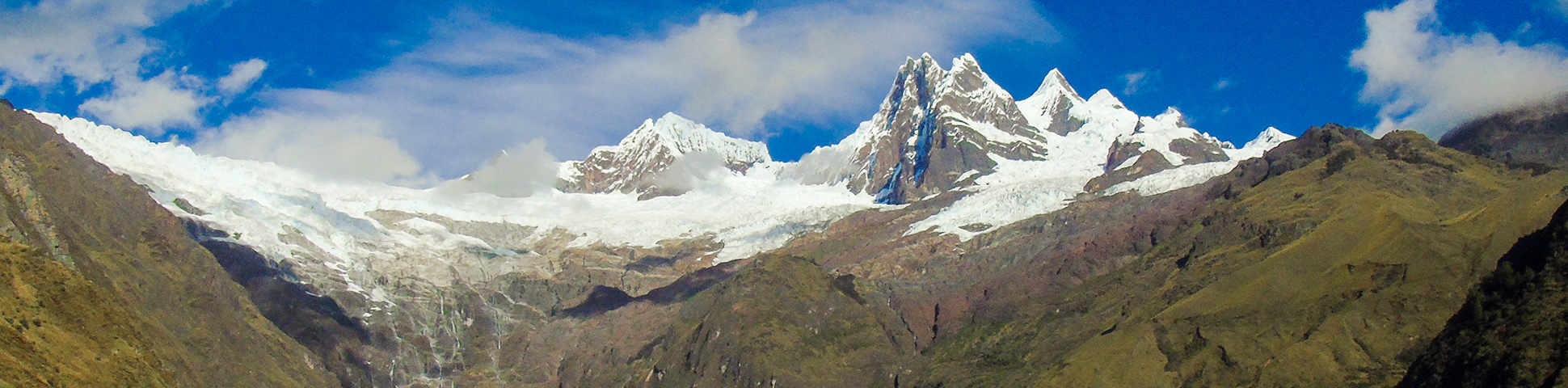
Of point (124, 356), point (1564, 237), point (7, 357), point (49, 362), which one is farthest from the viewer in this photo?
point (124, 356)

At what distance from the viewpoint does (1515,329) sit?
152 metres

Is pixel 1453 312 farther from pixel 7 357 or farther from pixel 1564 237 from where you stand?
pixel 7 357

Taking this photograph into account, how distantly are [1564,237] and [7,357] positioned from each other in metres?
174

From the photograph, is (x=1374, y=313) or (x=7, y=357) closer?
(x=7, y=357)

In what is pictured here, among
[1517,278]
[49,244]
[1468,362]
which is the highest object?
[49,244]

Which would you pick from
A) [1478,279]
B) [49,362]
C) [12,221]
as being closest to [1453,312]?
[1478,279]

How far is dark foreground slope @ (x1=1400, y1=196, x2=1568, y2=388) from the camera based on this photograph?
14325 centimetres

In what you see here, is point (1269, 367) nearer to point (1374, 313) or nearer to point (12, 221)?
point (1374, 313)

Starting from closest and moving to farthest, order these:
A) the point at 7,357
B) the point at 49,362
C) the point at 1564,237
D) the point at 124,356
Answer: the point at 7,357 → the point at 49,362 → the point at 1564,237 → the point at 124,356

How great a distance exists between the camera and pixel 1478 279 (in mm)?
191625

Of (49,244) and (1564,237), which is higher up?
(49,244)

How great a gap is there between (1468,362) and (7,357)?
160 meters

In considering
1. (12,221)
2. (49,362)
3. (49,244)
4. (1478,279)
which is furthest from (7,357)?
(1478,279)

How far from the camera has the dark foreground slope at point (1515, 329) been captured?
143250mm
